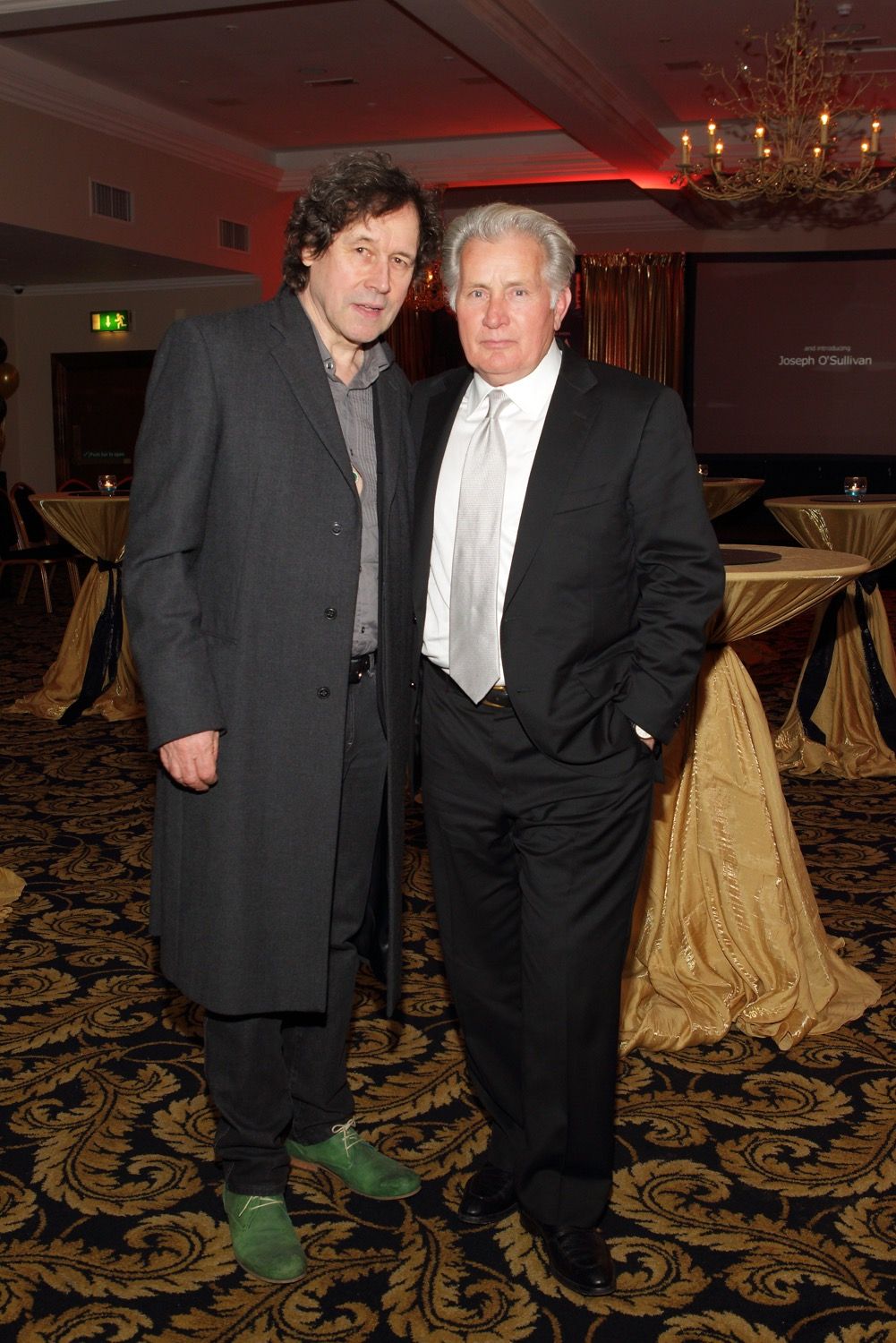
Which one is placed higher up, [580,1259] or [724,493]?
[724,493]

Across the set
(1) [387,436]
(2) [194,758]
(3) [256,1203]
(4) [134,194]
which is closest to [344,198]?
(1) [387,436]

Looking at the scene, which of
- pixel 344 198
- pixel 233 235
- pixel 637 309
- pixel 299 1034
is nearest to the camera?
pixel 344 198

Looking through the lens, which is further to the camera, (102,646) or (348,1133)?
(102,646)

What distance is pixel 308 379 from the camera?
2057 mm

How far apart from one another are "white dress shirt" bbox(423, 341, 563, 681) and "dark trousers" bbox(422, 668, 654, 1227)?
0.41 feet

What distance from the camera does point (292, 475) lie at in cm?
203

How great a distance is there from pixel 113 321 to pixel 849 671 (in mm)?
10468

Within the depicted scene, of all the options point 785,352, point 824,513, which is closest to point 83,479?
point 785,352

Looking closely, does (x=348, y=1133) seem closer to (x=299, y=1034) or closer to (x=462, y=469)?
(x=299, y=1034)

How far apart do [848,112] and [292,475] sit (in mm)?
10600

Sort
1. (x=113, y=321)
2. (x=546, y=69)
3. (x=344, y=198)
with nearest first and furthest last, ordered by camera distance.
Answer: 1. (x=344, y=198)
2. (x=546, y=69)
3. (x=113, y=321)

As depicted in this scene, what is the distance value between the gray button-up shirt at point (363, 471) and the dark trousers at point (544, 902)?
166mm

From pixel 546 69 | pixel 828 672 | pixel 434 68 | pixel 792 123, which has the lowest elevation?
pixel 828 672

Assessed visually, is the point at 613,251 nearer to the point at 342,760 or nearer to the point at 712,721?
the point at 712,721
